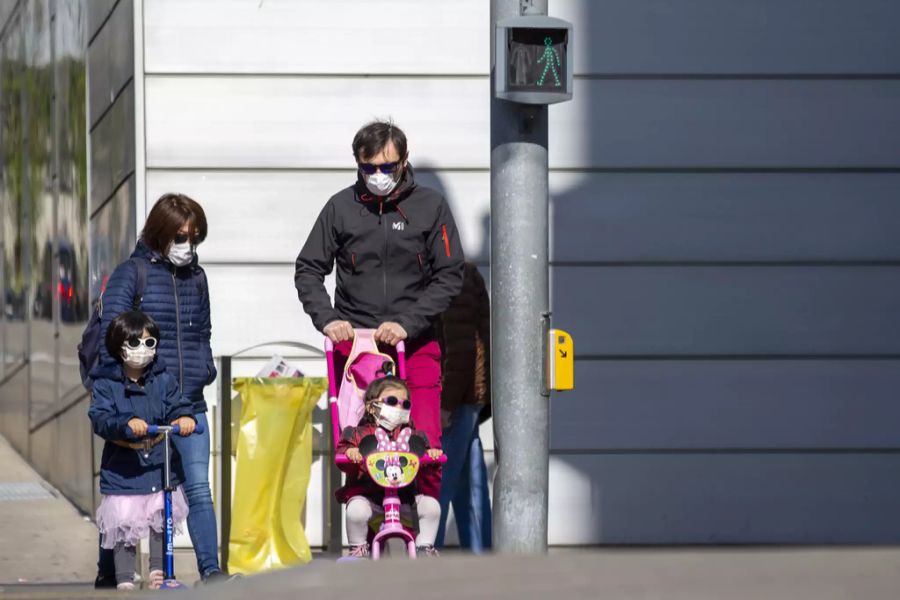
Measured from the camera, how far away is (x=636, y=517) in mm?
10250

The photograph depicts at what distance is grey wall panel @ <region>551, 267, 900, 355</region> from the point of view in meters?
10.3

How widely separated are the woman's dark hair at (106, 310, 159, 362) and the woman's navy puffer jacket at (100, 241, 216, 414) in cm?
19

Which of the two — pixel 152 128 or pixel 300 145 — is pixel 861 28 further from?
pixel 152 128

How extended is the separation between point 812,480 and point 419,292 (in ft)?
10.5

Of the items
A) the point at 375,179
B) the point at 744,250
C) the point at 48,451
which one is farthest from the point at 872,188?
the point at 48,451

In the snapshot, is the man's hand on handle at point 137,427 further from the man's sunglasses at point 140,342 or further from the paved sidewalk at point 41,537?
the paved sidewalk at point 41,537

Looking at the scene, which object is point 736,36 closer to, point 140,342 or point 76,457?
point 140,342

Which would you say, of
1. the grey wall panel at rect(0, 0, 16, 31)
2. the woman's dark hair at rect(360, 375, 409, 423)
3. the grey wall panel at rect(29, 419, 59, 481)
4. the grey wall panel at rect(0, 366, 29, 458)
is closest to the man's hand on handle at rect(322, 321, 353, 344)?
the woman's dark hair at rect(360, 375, 409, 423)

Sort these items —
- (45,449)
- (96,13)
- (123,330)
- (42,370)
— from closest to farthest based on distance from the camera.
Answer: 1. (123,330)
2. (96,13)
3. (45,449)
4. (42,370)

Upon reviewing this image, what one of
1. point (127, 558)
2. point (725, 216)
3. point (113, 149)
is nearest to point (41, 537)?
point (113, 149)

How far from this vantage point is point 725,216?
34.1 ft

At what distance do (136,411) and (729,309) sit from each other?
364 centimetres

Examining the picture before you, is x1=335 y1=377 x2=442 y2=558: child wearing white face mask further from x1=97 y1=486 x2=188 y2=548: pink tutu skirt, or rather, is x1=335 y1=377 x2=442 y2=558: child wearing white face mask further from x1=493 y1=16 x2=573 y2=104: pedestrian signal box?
x1=493 y1=16 x2=573 y2=104: pedestrian signal box

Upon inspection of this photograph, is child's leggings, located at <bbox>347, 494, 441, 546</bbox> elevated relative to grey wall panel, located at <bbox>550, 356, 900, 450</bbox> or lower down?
lower down
